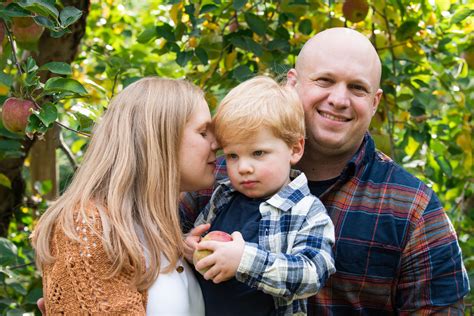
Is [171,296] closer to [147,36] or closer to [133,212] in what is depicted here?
[133,212]

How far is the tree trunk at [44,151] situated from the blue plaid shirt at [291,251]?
124cm

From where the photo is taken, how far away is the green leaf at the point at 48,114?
2162 millimetres

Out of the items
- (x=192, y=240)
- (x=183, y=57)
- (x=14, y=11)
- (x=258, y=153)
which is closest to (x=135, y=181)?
(x=192, y=240)

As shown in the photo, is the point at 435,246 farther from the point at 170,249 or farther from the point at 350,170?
the point at 170,249

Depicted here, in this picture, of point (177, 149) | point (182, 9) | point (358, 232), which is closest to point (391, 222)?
point (358, 232)

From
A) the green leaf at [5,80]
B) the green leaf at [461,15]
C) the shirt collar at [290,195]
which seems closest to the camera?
the shirt collar at [290,195]

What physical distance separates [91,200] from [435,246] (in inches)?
37.4

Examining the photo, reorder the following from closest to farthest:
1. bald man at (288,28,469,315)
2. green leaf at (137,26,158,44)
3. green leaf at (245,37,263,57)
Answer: bald man at (288,28,469,315) → green leaf at (245,37,263,57) → green leaf at (137,26,158,44)

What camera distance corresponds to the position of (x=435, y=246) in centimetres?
234

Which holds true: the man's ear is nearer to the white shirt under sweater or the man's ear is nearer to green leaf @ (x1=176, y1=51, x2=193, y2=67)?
green leaf @ (x1=176, y1=51, x2=193, y2=67)

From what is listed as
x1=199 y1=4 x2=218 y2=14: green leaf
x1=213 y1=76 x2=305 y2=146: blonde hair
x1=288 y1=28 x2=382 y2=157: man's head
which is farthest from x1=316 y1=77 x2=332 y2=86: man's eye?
x1=199 y1=4 x2=218 y2=14: green leaf

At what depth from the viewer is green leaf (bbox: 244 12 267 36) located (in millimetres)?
3023

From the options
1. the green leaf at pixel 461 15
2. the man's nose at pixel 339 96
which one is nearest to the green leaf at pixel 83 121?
the man's nose at pixel 339 96

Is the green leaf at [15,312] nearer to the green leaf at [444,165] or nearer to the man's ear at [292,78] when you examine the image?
the man's ear at [292,78]
